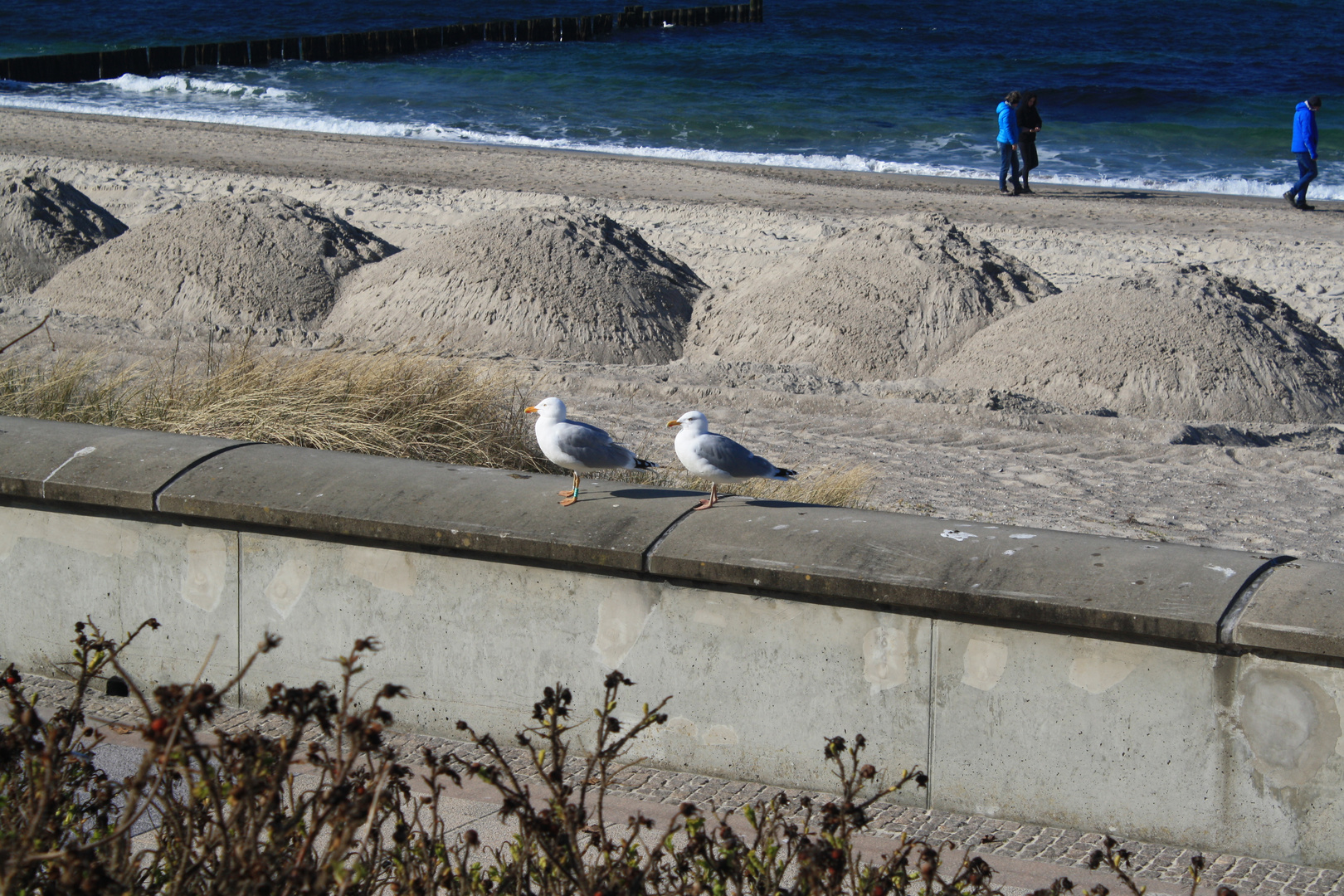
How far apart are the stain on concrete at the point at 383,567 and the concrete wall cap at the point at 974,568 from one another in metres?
0.90

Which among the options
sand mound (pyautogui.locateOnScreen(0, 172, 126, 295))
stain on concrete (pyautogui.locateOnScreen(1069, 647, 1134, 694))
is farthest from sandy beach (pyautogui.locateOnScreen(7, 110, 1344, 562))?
stain on concrete (pyautogui.locateOnScreen(1069, 647, 1134, 694))

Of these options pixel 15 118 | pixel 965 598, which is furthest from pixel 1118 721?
pixel 15 118

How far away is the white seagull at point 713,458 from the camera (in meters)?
4.40

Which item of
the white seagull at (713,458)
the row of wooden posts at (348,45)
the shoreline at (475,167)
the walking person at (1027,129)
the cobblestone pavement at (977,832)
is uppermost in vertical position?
the row of wooden posts at (348,45)

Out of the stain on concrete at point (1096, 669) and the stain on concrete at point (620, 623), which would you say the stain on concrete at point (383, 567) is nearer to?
the stain on concrete at point (620, 623)

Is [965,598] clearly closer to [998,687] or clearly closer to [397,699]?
[998,687]

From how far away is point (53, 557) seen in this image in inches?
183

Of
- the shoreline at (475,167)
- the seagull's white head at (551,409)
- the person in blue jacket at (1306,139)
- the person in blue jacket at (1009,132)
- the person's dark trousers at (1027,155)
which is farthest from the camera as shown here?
the person's dark trousers at (1027,155)

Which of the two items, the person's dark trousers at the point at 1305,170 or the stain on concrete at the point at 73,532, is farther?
the person's dark trousers at the point at 1305,170

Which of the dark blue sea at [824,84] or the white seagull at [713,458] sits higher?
the dark blue sea at [824,84]

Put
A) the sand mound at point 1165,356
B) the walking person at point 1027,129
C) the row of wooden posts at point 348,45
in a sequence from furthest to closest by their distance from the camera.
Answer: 1. the row of wooden posts at point 348,45
2. the walking person at point 1027,129
3. the sand mound at point 1165,356

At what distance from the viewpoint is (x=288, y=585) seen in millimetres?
4406

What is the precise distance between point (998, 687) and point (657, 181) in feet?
59.9

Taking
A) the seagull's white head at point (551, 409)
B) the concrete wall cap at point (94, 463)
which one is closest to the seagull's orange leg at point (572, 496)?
the seagull's white head at point (551, 409)
